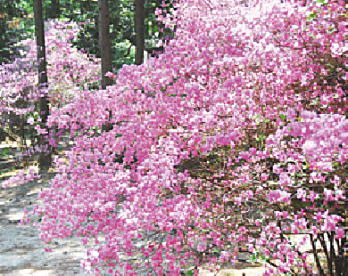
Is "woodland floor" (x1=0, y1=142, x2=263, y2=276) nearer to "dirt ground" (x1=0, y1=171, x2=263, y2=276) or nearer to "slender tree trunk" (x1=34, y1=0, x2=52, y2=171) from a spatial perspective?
"dirt ground" (x1=0, y1=171, x2=263, y2=276)

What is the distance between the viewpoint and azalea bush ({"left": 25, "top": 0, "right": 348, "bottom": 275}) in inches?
119

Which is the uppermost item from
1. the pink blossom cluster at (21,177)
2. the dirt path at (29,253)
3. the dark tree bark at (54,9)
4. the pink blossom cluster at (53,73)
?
the dark tree bark at (54,9)

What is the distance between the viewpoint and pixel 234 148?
378 cm

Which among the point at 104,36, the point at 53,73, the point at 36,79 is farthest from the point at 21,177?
the point at 53,73

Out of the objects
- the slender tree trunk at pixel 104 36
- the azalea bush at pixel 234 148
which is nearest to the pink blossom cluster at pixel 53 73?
the slender tree trunk at pixel 104 36

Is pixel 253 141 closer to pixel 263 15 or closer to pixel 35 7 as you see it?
pixel 263 15

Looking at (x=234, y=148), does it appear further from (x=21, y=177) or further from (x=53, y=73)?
(x=53, y=73)

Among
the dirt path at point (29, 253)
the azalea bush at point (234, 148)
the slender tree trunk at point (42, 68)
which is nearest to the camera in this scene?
the azalea bush at point (234, 148)

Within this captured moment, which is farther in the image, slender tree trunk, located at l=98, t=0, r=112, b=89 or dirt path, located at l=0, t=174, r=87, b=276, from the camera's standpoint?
slender tree trunk, located at l=98, t=0, r=112, b=89

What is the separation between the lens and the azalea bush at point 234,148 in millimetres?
3021

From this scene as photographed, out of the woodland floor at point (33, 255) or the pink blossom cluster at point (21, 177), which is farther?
the woodland floor at point (33, 255)

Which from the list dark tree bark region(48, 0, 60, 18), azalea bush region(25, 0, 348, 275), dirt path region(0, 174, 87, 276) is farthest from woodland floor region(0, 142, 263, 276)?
dark tree bark region(48, 0, 60, 18)

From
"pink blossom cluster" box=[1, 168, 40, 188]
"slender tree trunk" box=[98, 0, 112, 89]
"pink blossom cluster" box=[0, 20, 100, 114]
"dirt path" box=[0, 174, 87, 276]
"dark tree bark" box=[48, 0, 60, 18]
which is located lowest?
"dirt path" box=[0, 174, 87, 276]

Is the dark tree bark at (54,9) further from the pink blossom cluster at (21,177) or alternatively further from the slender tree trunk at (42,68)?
the pink blossom cluster at (21,177)
